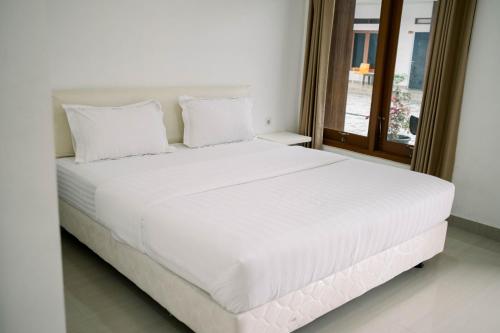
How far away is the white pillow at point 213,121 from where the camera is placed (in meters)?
3.90

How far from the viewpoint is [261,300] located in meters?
1.95

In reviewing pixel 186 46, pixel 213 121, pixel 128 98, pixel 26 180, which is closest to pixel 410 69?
pixel 213 121

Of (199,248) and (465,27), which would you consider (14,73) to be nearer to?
(199,248)

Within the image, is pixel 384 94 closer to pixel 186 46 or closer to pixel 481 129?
pixel 481 129

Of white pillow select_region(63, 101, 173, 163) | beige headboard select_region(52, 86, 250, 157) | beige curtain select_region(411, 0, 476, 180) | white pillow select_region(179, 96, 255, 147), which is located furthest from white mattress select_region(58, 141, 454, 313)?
beige curtain select_region(411, 0, 476, 180)

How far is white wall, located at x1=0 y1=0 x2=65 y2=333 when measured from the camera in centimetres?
88

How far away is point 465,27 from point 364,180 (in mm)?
1671

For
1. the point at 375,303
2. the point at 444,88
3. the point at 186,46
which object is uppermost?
the point at 186,46

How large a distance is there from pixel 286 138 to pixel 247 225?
266 cm

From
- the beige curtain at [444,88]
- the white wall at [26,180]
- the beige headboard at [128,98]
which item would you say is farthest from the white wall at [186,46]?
the white wall at [26,180]

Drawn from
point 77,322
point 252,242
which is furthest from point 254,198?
point 77,322

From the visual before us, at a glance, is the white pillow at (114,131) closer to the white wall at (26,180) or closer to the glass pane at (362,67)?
the glass pane at (362,67)

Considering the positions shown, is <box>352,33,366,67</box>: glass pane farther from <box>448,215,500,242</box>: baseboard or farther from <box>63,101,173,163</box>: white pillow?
<box>63,101,173,163</box>: white pillow

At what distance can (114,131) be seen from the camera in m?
3.34
